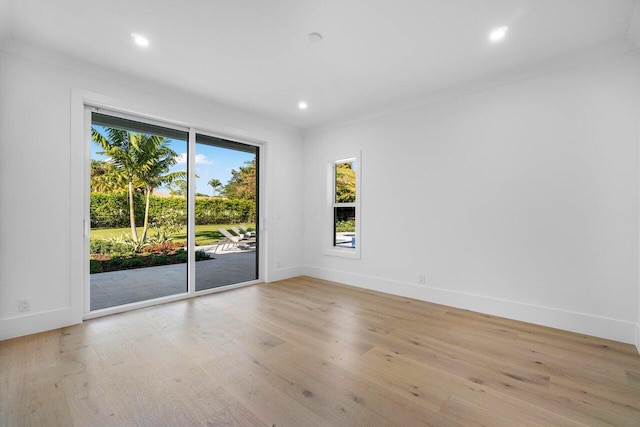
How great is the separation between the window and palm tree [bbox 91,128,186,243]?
2.55 metres

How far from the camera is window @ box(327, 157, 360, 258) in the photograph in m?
4.76

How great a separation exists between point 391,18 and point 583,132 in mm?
2221

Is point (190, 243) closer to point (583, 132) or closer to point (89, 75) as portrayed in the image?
point (89, 75)

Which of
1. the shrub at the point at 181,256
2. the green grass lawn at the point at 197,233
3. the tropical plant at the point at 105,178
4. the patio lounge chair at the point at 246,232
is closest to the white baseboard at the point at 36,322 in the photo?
the green grass lawn at the point at 197,233

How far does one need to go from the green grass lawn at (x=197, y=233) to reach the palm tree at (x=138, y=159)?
0.11m

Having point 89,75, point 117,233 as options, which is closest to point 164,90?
point 89,75

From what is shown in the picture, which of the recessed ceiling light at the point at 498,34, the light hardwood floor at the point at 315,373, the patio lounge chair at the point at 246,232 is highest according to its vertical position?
the recessed ceiling light at the point at 498,34

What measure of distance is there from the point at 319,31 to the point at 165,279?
4.04 metres

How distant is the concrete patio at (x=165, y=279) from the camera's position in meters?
3.80

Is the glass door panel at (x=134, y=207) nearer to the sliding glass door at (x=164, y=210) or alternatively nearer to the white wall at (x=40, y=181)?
the sliding glass door at (x=164, y=210)

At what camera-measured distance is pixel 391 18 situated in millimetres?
2396

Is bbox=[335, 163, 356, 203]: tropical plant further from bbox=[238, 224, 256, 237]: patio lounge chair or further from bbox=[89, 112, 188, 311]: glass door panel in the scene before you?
bbox=[89, 112, 188, 311]: glass door panel

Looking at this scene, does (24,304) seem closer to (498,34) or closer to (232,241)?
(232,241)

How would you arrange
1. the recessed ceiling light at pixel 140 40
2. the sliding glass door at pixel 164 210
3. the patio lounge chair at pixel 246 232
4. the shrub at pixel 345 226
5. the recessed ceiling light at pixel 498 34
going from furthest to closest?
1. the shrub at pixel 345 226
2. the patio lounge chair at pixel 246 232
3. the sliding glass door at pixel 164 210
4. the recessed ceiling light at pixel 140 40
5. the recessed ceiling light at pixel 498 34
